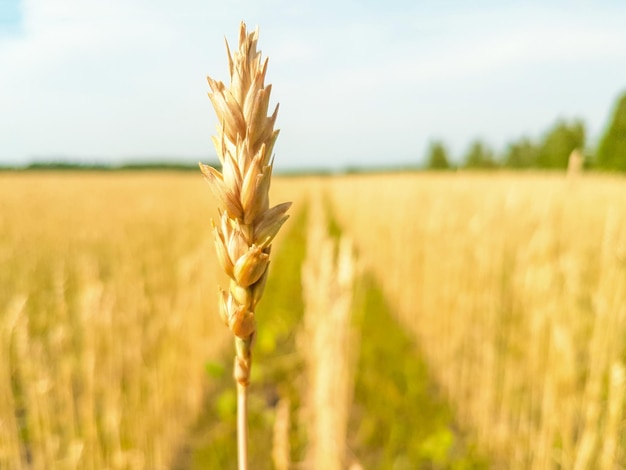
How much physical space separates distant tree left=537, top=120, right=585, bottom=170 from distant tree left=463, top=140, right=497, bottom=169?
6.88 metres

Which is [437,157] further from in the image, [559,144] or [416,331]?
[416,331]

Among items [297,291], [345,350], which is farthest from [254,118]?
[297,291]

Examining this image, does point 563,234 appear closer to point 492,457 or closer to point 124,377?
point 492,457

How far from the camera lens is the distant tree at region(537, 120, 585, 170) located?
115 ft

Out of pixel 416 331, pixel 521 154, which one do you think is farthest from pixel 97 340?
pixel 521 154

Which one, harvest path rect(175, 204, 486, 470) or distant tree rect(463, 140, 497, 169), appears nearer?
harvest path rect(175, 204, 486, 470)

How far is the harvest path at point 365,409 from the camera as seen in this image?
249cm

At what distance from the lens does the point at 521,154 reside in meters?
44.7

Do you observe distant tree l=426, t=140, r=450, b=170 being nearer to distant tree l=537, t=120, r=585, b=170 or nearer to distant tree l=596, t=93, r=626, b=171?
distant tree l=537, t=120, r=585, b=170

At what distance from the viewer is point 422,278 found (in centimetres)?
437

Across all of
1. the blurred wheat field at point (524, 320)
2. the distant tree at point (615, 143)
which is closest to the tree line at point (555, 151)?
the distant tree at point (615, 143)

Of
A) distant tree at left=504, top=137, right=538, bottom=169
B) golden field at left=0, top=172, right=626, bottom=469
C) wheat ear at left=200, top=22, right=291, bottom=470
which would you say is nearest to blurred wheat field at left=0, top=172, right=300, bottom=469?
golden field at left=0, top=172, right=626, bottom=469

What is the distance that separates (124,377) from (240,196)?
7.95 feet

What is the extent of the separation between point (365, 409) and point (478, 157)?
49.3m
